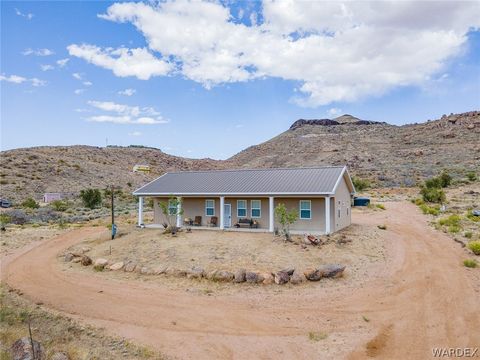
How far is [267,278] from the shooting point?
1449 centimetres

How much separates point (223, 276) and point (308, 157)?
64259 mm

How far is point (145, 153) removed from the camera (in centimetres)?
9444

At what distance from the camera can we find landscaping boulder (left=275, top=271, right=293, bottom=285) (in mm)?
14320

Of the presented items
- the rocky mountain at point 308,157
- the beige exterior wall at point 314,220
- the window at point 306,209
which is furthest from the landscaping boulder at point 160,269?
the rocky mountain at point 308,157

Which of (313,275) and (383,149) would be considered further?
(383,149)

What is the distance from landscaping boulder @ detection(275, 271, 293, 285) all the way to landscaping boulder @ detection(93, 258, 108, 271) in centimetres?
847

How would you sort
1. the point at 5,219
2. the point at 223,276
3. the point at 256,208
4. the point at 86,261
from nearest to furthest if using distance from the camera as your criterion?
1. the point at 223,276
2. the point at 86,261
3. the point at 256,208
4. the point at 5,219

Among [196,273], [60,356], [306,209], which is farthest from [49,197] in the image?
[60,356]

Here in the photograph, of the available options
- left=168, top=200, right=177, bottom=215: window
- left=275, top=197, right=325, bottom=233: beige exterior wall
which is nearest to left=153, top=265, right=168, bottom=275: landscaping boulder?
left=168, top=200, right=177, bottom=215: window

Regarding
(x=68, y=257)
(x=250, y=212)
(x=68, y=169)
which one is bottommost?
(x=68, y=257)

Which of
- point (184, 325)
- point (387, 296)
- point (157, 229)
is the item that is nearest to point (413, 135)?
point (157, 229)

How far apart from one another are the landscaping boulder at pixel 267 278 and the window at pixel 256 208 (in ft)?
31.9

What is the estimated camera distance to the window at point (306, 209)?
22.7 m

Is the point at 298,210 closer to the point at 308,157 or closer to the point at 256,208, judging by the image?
the point at 256,208
